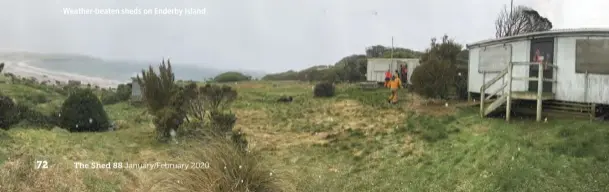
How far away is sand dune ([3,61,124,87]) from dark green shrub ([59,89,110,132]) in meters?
25.4

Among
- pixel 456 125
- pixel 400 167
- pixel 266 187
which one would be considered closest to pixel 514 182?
pixel 400 167

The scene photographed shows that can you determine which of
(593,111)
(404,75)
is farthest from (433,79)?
(404,75)

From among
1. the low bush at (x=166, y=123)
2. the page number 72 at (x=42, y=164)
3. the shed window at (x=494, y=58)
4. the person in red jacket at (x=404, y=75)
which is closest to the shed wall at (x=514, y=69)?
the shed window at (x=494, y=58)

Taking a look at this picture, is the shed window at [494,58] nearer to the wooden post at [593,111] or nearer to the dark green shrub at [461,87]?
the dark green shrub at [461,87]

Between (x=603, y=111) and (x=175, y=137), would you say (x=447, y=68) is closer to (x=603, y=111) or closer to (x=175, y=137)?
(x=603, y=111)

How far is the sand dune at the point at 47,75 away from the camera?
39.0 metres

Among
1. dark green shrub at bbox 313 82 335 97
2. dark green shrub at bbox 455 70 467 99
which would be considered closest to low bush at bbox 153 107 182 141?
dark green shrub at bbox 455 70 467 99

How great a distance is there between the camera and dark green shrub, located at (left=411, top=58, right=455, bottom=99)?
2069cm

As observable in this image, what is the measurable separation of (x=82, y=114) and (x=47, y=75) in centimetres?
2940

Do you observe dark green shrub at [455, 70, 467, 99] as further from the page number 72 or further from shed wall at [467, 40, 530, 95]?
the page number 72

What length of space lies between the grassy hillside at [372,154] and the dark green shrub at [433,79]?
1701mm

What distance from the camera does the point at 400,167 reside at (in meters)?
11.2

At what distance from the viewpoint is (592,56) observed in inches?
534

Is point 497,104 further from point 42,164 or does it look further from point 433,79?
point 42,164
